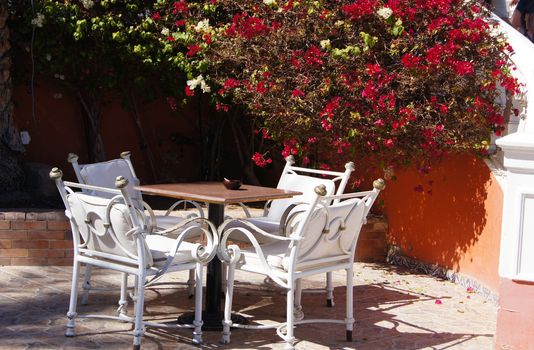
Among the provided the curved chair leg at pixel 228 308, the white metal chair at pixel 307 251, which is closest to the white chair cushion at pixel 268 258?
the white metal chair at pixel 307 251

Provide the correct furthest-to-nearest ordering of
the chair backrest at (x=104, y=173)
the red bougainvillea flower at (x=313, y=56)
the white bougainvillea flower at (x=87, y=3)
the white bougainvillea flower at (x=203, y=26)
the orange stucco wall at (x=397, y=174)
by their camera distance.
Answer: the white bougainvillea flower at (x=87, y=3) < the white bougainvillea flower at (x=203, y=26) < the red bougainvillea flower at (x=313, y=56) < the orange stucco wall at (x=397, y=174) < the chair backrest at (x=104, y=173)

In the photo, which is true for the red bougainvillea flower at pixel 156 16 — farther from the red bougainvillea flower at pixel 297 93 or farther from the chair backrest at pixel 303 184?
the chair backrest at pixel 303 184

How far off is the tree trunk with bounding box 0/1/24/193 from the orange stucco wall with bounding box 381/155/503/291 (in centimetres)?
322

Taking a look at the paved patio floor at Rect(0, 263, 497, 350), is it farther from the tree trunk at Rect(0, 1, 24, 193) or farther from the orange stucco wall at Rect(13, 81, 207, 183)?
the orange stucco wall at Rect(13, 81, 207, 183)

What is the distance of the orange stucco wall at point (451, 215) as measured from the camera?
6539mm

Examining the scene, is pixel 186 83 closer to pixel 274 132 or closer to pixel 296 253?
pixel 274 132

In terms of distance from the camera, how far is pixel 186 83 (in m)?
8.45

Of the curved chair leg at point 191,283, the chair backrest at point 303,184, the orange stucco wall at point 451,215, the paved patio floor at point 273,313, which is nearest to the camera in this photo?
→ the paved patio floor at point 273,313

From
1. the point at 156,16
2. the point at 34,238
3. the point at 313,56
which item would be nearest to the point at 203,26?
the point at 156,16

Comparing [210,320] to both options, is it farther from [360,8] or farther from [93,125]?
[93,125]

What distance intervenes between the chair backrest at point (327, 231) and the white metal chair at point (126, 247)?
0.54 meters

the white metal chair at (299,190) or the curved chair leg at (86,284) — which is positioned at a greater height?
the white metal chair at (299,190)

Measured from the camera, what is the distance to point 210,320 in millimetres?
5383

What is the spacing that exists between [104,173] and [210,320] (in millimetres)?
1235
